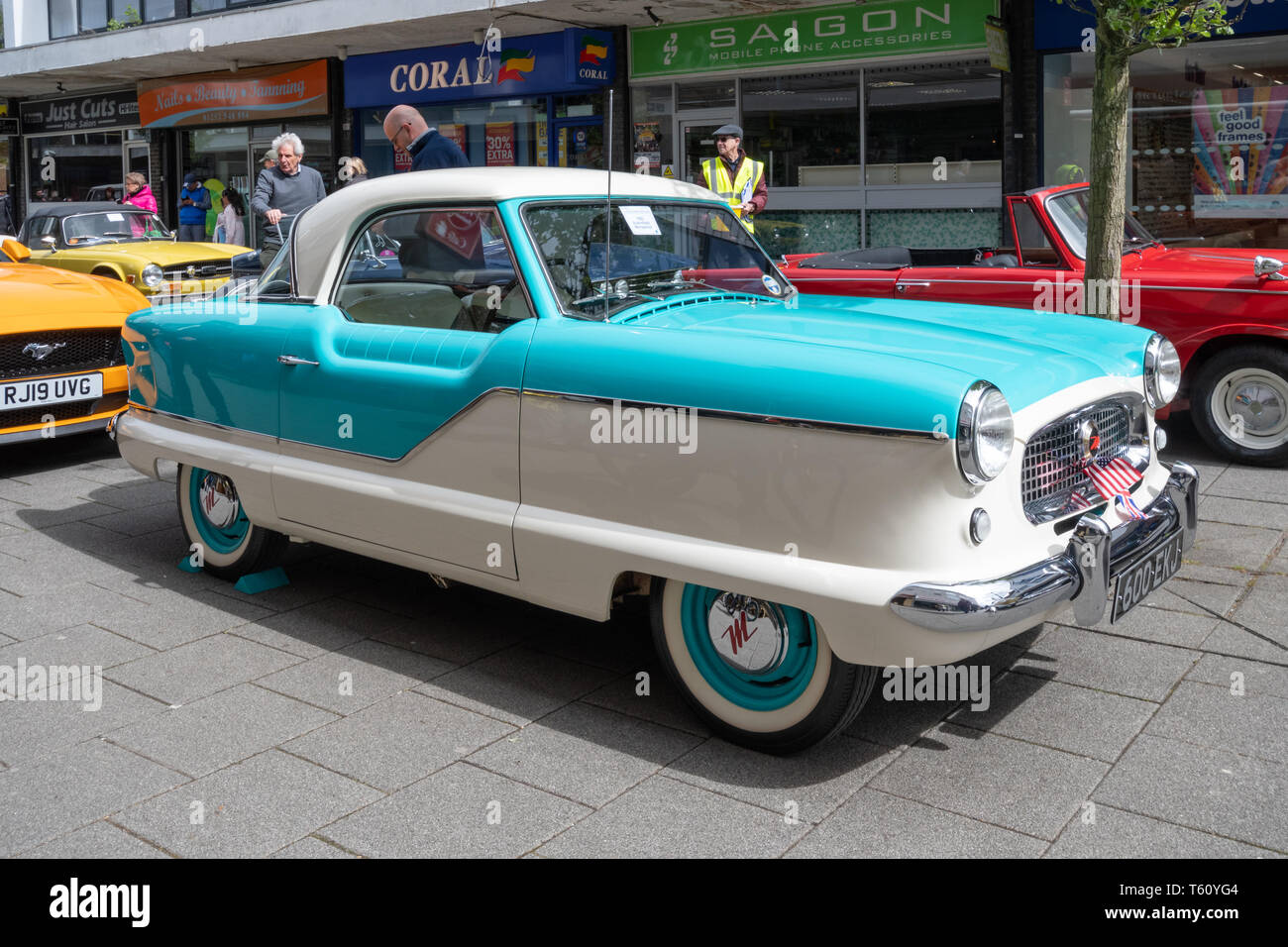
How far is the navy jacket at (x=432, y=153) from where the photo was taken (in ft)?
22.7

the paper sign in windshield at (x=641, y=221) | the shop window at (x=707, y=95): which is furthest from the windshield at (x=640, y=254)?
the shop window at (x=707, y=95)

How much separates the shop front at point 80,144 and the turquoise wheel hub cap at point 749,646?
68.6 feet

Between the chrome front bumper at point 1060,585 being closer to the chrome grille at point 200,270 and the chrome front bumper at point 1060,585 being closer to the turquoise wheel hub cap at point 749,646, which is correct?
the turquoise wheel hub cap at point 749,646

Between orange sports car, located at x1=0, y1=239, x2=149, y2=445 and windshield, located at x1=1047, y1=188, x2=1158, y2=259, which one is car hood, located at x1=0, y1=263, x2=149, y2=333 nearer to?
orange sports car, located at x1=0, y1=239, x2=149, y2=445

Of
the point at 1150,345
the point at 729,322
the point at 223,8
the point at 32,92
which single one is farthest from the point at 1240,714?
the point at 32,92

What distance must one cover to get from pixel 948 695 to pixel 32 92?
26.5 m

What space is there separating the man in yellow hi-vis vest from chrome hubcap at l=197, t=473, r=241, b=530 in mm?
5159

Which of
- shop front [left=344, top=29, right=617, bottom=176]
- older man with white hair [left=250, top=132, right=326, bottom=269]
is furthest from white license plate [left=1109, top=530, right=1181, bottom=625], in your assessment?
shop front [left=344, top=29, right=617, bottom=176]

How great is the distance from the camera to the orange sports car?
276 inches

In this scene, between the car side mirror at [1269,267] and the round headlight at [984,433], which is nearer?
the round headlight at [984,433]

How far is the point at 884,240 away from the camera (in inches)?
535

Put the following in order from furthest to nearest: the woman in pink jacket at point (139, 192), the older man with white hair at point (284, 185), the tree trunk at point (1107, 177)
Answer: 1. the woman in pink jacket at point (139, 192)
2. the older man with white hair at point (284, 185)
3. the tree trunk at point (1107, 177)

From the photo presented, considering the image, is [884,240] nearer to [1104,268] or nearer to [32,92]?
[1104,268]
